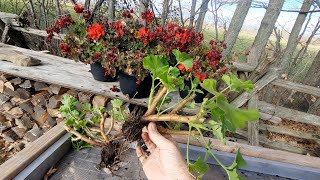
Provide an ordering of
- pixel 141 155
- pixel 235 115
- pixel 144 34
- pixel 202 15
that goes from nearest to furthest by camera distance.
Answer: pixel 235 115 → pixel 141 155 → pixel 144 34 → pixel 202 15

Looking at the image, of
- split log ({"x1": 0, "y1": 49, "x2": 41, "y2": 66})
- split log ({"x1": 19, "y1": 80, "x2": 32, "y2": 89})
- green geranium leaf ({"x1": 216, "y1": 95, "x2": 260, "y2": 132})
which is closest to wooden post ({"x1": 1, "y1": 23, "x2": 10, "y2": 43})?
split log ({"x1": 0, "y1": 49, "x2": 41, "y2": 66})

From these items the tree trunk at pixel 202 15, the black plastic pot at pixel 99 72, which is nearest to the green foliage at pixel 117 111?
the black plastic pot at pixel 99 72

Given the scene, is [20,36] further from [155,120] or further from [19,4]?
[155,120]

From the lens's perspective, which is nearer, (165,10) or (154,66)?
(154,66)

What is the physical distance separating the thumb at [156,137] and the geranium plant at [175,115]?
32mm

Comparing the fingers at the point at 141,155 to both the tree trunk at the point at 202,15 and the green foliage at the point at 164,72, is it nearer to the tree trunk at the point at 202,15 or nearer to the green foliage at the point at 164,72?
the green foliage at the point at 164,72

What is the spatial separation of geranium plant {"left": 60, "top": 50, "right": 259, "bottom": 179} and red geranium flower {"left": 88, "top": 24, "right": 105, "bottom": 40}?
86cm

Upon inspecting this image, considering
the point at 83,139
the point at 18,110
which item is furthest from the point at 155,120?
the point at 18,110

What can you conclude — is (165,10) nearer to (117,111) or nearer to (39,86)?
(39,86)

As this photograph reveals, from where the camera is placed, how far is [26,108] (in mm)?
2414

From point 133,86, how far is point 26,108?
1.25 m

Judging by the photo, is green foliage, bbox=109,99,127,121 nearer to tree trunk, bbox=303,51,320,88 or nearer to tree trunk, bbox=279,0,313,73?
tree trunk, bbox=279,0,313,73

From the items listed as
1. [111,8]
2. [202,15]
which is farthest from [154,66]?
[202,15]

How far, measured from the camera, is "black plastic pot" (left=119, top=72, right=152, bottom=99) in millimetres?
1802
